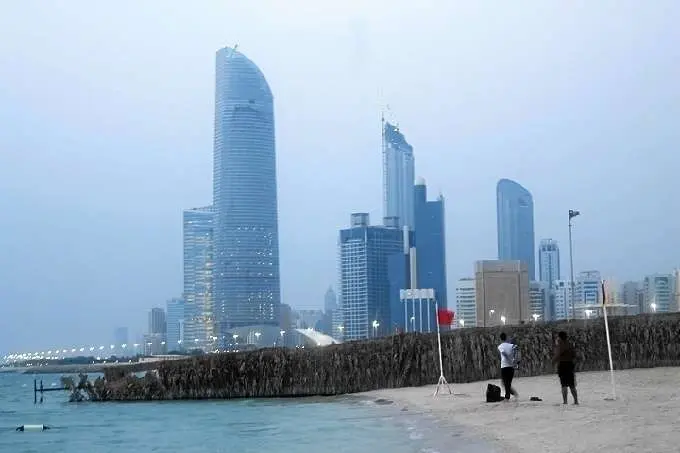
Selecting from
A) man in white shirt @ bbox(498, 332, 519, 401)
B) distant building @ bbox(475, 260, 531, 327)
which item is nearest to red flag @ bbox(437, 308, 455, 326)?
man in white shirt @ bbox(498, 332, 519, 401)

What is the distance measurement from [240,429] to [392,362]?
1017cm

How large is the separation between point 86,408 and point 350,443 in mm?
22815

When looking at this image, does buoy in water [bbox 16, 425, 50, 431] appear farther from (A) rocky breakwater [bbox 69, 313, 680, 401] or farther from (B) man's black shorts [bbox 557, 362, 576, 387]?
(B) man's black shorts [bbox 557, 362, 576, 387]

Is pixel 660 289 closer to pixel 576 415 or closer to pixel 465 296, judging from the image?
pixel 465 296

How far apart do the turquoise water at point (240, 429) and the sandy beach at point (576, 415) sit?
2.46 ft

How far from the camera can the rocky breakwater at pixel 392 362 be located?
2864cm

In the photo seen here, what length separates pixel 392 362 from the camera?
3066cm

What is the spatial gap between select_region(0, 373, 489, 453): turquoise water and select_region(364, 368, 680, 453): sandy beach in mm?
749

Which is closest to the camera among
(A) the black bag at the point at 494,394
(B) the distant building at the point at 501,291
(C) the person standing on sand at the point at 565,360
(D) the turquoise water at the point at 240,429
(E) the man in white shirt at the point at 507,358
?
(C) the person standing on sand at the point at 565,360

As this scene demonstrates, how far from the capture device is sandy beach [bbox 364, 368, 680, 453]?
11316 millimetres

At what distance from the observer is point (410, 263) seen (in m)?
197

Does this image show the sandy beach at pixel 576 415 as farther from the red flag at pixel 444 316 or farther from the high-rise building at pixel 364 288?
the high-rise building at pixel 364 288

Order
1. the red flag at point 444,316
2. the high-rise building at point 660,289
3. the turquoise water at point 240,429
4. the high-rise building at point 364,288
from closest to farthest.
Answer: the turquoise water at point 240,429 → the red flag at point 444,316 → the high-rise building at point 660,289 → the high-rise building at point 364,288

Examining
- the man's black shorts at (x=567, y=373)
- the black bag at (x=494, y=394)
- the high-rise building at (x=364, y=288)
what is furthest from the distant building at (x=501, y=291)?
the high-rise building at (x=364, y=288)
